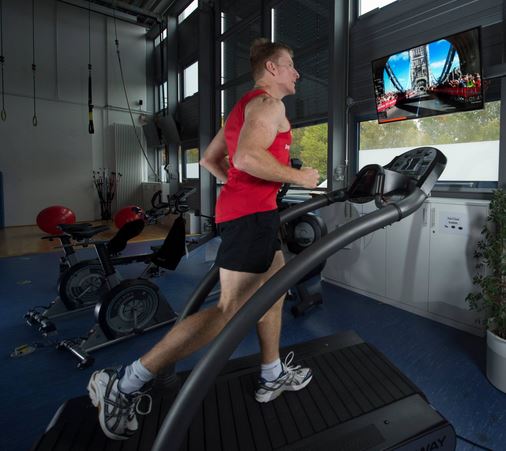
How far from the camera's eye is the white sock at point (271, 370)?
62.6 inches

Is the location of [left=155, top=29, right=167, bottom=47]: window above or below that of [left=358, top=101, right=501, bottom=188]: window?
above

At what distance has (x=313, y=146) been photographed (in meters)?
4.85

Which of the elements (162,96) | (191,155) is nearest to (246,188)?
(191,155)

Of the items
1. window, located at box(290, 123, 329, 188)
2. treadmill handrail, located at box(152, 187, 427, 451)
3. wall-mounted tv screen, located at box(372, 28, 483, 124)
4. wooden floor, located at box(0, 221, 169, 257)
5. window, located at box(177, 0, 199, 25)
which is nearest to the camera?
treadmill handrail, located at box(152, 187, 427, 451)

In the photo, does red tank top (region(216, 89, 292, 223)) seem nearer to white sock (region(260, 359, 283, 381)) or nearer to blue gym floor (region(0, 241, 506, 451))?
white sock (region(260, 359, 283, 381))

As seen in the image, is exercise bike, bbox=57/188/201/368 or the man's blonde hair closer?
the man's blonde hair

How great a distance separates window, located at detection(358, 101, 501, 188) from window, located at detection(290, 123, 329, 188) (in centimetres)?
92

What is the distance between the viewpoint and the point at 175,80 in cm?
869

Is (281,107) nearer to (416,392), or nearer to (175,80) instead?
(416,392)

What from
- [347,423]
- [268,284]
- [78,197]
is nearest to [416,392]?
[347,423]

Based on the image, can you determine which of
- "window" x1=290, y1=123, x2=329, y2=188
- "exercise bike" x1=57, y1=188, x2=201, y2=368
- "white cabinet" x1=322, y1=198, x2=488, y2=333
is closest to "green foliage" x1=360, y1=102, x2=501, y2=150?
"window" x1=290, y1=123, x2=329, y2=188

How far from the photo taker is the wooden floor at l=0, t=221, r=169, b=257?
559 cm

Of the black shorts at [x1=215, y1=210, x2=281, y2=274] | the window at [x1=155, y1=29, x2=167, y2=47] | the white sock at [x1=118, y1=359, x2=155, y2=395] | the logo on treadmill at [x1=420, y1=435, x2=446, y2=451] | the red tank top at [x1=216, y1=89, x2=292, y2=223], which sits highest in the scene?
the window at [x1=155, y1=29, x2=167, y2=47]

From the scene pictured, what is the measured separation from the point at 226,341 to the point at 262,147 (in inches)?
26.4
